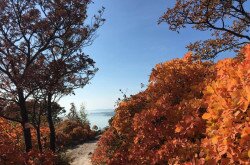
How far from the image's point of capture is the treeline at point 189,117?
14.5ft

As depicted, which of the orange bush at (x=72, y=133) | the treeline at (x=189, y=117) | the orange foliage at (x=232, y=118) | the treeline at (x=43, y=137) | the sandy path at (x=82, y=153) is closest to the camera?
the orange foliage at (x=232, y=118)

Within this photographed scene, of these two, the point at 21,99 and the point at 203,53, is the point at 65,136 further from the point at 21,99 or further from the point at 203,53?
the point at 203,53

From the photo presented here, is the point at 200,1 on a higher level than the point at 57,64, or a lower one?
higher

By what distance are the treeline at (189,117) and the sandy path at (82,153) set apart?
8.24m

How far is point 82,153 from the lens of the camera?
25.2 meters

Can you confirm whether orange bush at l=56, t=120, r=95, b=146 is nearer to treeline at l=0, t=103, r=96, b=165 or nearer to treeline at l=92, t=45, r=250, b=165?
treeline at l=0, t=103, r=96, b=165

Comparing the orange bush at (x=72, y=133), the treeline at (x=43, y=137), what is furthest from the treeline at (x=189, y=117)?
the orange bush at (x=72, y=133)

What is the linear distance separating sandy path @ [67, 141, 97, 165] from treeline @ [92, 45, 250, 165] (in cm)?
824

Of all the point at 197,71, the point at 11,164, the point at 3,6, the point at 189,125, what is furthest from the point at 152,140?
the point at 3,6

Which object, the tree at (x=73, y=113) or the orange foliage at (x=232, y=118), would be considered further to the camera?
the tree at (x=73, y=113)

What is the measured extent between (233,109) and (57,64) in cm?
1011

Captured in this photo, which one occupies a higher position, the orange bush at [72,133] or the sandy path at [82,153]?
the orange bush at [72,133]

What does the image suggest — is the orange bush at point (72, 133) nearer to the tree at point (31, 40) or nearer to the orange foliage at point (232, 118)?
the tree at point (31, 40)

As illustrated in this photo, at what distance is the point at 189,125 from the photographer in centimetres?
777
